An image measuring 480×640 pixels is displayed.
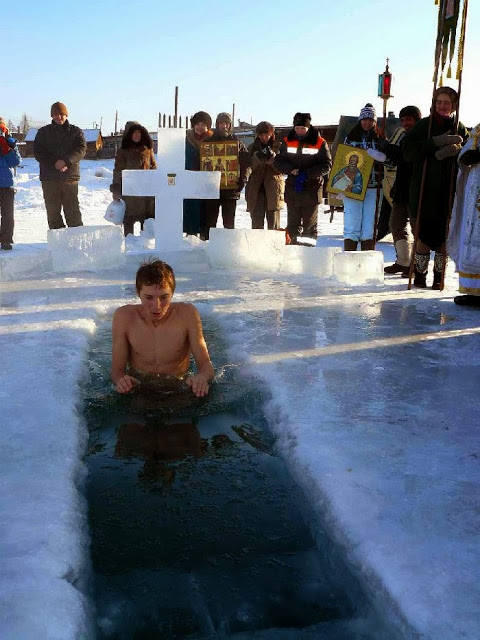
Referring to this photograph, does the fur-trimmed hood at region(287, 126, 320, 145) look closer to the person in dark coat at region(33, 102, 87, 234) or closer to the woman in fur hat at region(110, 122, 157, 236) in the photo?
the woman in fur hat at region(110, 122, 157, 236)

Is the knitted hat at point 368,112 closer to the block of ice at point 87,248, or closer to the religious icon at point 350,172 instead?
the religious icon at point 350,172

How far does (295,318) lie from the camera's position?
529 cm

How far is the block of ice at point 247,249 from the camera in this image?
24.6 feet

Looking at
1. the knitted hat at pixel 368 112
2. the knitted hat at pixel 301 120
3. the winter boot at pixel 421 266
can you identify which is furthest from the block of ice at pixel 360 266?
the knitted hat at pixel 301 120

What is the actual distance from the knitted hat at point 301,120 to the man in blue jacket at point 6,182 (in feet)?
11.6

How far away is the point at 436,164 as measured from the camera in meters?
6.16

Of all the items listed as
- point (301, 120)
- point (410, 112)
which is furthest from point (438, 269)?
point (301, 120)

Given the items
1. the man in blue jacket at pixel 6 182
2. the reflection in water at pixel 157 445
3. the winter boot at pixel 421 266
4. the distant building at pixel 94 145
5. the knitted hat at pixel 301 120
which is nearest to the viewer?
the reflection in water at pixel 157 445

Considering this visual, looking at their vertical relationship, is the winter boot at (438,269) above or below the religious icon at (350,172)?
below

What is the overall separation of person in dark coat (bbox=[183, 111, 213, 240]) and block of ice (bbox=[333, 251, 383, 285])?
8.01 feet

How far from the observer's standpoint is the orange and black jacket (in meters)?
7.71

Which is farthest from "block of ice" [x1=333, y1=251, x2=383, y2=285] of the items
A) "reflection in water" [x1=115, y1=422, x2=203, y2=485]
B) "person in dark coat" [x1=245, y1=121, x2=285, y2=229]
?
"reflection in water" [x1=115, y1=422, x2=203, y2=485]

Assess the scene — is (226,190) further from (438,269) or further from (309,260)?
(438,269)

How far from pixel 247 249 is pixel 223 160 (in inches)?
50.4
